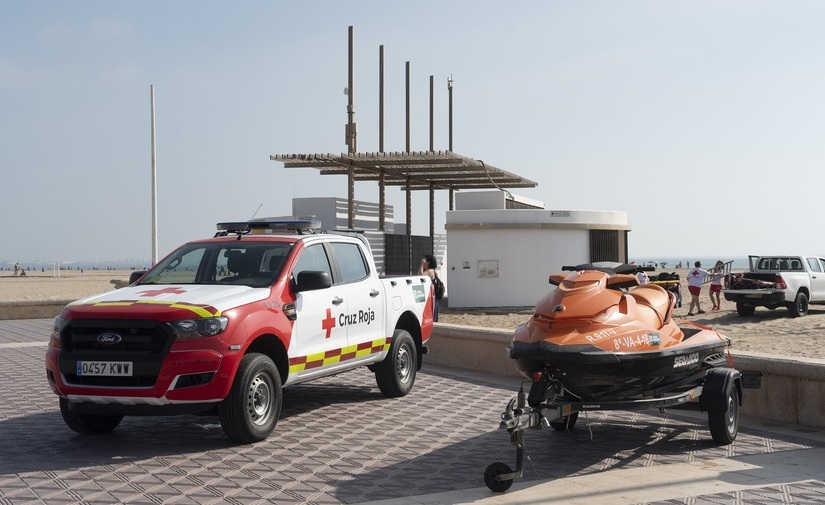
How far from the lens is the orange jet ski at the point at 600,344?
7703 mm

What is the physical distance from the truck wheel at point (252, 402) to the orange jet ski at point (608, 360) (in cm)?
228

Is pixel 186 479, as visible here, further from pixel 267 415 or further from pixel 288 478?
pixel 267 415

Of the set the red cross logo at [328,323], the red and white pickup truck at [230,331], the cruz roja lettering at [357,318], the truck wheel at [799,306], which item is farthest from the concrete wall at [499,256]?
the red cross logo at [328,323]

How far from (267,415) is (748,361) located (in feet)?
16.3

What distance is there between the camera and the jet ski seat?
8.39 m

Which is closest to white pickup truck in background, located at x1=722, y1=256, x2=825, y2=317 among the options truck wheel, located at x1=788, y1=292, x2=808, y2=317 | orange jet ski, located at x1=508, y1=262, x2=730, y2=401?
truck wheel, located at x1=788, y1=292, x2=808, y2=317

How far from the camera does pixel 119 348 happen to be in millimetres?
8312

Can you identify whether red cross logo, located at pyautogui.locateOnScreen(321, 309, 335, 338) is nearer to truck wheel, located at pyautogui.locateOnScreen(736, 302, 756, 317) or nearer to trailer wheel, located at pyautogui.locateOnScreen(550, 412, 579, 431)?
trailer wheel, located at pyautogui.locateOnScreen(550, 412, 579, 431)

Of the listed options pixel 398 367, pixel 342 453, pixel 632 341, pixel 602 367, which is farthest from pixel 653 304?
pixel 398 367

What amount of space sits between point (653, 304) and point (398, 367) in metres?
3.77

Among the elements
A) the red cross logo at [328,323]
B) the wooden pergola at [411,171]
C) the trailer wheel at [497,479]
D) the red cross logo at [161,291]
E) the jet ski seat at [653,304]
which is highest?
the wooden pergola at [411,171]

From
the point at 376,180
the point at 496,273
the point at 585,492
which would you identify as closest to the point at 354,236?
the point at 585,492

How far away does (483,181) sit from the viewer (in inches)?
1479

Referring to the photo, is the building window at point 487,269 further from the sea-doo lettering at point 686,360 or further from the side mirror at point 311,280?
the sea-doo lettering at point 686,360
